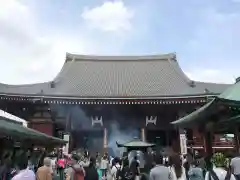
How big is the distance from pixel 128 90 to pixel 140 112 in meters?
2.61

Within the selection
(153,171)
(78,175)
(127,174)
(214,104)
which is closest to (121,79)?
(214,104)

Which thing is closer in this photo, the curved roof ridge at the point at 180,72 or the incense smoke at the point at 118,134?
the incense smoke at the point at 118,134

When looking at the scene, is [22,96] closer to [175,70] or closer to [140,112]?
[140,112]

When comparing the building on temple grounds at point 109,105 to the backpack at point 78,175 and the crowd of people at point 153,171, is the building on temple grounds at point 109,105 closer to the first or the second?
the crowd of people at point 153,171

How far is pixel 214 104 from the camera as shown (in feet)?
28.3

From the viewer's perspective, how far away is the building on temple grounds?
1659 centimetres

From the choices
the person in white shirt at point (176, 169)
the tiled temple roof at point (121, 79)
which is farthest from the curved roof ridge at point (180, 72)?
the person in white shirt at point (176, 169)

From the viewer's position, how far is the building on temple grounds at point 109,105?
16.6m

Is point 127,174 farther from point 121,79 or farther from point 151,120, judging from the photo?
point 121,79

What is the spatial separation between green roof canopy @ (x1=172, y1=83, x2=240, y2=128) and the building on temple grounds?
475 cm

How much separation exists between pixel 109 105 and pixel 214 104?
31.6 ft

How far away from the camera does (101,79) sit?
898 inches

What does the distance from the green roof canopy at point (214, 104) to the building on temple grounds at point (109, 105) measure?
4.75 meters

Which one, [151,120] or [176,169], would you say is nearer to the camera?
[176,169]
